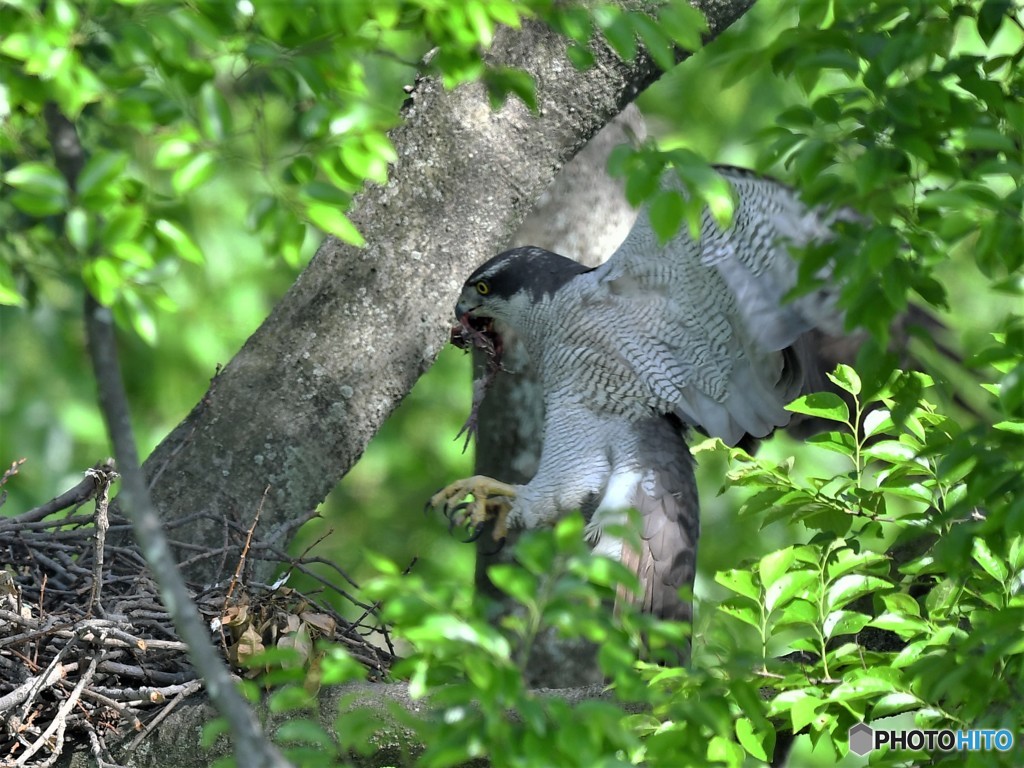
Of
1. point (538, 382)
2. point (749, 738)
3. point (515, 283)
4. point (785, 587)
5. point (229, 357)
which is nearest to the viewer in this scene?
point (749, 738)

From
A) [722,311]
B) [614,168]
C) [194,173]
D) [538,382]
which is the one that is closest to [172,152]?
[194,173]

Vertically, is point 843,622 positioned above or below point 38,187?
below

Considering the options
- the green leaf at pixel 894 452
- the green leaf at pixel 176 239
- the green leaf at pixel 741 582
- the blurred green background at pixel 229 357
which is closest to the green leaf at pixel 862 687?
the green leaf at pixel 741 582

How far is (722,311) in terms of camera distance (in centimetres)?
367

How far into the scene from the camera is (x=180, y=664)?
292 centimetres

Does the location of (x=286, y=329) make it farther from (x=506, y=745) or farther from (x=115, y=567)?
(x=506, y=745)

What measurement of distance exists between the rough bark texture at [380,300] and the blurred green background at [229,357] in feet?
1.97

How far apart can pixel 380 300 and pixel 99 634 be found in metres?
1.42

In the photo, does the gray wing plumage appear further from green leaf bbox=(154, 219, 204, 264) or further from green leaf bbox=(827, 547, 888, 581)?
green leaf bbox=(154, 219, 204, 264)

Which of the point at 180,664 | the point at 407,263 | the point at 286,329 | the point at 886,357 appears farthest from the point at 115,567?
the point at 886,357

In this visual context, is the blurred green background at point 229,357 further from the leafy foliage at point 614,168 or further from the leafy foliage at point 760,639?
the leafy foliage at point 614,168

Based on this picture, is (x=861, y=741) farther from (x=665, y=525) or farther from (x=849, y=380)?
(x=665, y=525)

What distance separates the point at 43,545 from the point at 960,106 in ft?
8.22

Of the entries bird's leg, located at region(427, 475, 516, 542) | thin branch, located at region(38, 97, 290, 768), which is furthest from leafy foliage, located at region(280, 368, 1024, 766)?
bird's leg, located at region(427, 475, 516, 542)
